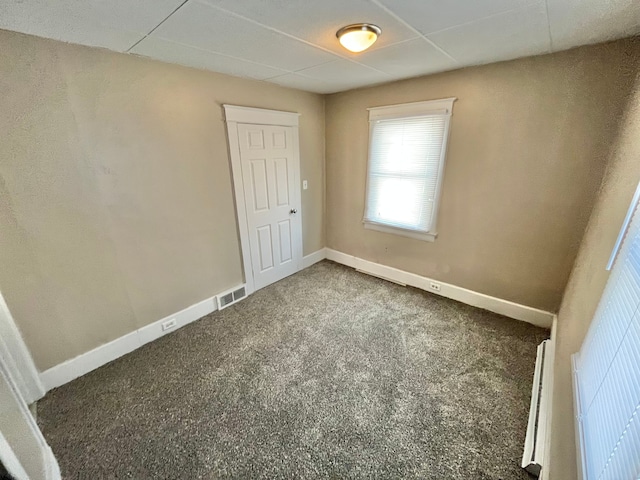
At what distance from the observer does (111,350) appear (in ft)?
7.20

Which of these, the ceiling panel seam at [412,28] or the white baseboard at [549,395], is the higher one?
the ceiling panel seam at [412,28]

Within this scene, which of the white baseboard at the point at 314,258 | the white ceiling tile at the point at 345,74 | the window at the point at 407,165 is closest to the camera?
the white ceiling tile at the point at 345,74

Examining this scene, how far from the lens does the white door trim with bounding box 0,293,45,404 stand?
5.50ft

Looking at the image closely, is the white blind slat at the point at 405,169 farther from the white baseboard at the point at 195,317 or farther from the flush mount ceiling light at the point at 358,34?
the flush mount ceiling light at the point at 358,34

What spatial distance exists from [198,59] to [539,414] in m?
3.40

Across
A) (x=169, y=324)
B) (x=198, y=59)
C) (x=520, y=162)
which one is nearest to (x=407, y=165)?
(x=520, y=162)

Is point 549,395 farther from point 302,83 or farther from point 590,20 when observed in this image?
point 302,83

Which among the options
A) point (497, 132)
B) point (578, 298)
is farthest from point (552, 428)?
point (497, 132)

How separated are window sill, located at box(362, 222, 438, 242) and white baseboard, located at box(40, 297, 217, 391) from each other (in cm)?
222

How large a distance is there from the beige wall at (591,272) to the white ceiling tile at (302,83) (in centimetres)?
246

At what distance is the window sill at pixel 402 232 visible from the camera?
10.0ft

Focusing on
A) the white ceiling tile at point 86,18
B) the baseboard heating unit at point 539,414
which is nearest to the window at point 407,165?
the baseboard heating unit at point 539,414

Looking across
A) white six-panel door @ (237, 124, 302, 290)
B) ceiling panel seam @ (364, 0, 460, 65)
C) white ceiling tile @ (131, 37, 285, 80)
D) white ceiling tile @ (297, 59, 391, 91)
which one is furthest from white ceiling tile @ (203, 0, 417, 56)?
white six-panel door @ (237, 124, 302, 290)

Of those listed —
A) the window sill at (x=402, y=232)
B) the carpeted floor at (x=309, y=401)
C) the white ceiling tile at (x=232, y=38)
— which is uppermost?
the white ceiling tile at (x=232, y=38)
